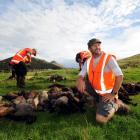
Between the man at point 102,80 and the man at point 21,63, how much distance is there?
27.0 feet

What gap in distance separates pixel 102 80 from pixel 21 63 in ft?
30.2

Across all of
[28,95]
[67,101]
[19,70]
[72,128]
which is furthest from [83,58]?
[72,128]

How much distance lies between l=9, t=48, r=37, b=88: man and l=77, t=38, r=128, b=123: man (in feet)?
27.0

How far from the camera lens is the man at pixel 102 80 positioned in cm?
1011

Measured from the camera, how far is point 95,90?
36.0ft

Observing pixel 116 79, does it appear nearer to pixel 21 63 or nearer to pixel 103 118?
pixel 103 118

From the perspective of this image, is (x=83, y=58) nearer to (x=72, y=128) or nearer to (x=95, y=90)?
(x=95, y=90)

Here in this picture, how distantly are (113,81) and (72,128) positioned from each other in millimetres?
2226

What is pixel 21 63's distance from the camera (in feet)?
62.4

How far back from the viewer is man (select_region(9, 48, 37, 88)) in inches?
740

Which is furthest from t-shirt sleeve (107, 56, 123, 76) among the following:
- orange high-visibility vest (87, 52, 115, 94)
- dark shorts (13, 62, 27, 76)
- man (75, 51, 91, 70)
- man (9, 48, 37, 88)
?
man (75, 51, 91, 70)

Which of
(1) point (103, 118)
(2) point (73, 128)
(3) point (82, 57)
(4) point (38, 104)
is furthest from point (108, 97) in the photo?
(3) point (82, 57)

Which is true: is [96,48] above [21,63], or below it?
above

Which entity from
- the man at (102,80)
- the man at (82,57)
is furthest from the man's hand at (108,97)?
the man at (82,57)
